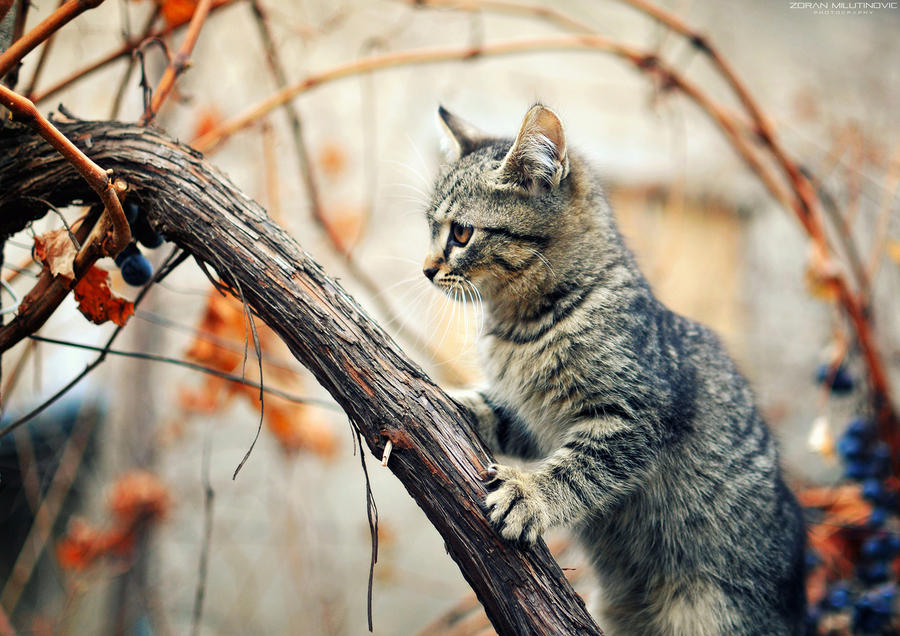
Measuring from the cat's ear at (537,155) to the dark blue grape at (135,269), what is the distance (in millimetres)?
967

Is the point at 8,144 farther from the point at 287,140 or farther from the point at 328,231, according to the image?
the point at 287,140

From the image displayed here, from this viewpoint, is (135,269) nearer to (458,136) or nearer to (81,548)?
(458,136)

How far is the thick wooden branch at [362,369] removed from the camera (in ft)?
4.27

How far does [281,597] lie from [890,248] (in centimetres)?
430

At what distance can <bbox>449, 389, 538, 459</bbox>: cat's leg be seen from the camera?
1.91 meters

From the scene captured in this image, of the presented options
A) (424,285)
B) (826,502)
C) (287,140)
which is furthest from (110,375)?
(826,502)

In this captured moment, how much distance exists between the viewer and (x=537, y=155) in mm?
1768

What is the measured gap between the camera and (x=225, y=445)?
461 cm

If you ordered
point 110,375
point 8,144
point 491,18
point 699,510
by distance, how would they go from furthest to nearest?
point 491,18 < point 110,375 < point 699,510 < point 8,144

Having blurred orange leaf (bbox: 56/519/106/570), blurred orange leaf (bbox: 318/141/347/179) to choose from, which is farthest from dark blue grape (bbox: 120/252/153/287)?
blurred orange leaf (bbox: 318/141/347/179)

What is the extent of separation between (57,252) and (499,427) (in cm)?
124

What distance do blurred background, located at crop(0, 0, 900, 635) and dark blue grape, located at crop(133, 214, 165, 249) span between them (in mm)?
998

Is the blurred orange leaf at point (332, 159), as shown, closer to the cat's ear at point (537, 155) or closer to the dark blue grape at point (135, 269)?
the cat's ear at point (537, 155)

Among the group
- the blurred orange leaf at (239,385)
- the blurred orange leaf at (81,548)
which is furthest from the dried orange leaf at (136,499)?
the blurred orange leaf at (239,385)
